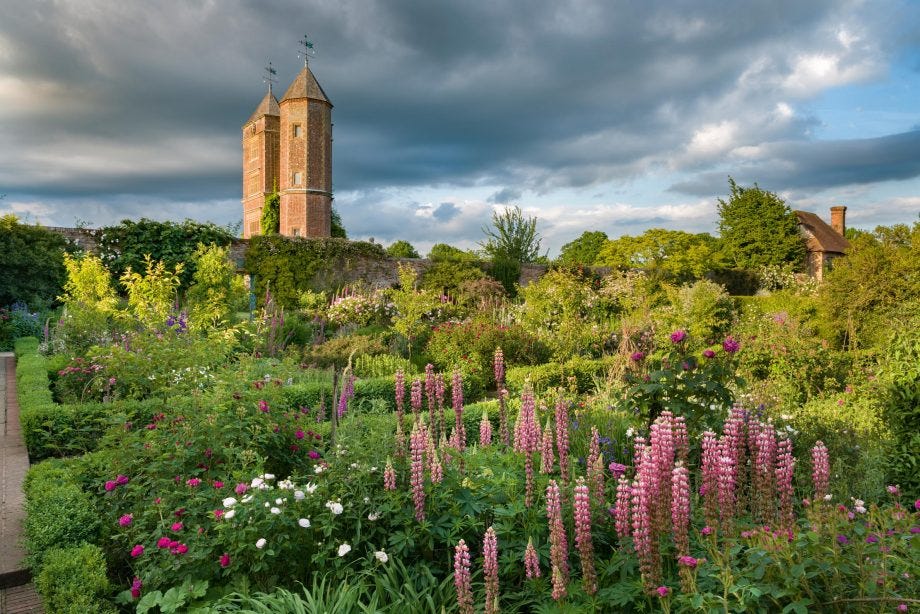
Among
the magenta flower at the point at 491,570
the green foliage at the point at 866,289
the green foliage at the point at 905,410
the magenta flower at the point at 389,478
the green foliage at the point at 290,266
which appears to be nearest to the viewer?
the magenta flower at the point at 491,570

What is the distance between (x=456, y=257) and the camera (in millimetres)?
19859

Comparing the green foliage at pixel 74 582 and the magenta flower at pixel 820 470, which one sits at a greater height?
the magenta flower at pixel 820 470

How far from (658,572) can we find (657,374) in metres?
1.90

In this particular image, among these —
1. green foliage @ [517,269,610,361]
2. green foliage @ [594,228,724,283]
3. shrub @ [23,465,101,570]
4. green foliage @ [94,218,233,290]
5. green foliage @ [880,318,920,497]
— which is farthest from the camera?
green foliage @ [594,228,724,283]

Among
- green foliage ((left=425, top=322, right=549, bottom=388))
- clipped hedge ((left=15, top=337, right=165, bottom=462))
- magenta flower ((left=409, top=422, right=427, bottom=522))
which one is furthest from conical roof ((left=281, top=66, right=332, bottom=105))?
magenta flower ((left=409, top=422, right=427, bottom=522))

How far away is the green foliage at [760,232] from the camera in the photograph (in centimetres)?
3159

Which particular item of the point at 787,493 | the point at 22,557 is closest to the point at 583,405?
the point at 787,493

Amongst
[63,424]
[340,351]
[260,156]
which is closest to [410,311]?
[340,351]

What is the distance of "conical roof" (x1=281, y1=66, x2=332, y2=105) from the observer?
30750 millimetres

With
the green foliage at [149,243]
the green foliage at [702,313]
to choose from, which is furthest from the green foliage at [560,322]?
the green foliage at [149,243]

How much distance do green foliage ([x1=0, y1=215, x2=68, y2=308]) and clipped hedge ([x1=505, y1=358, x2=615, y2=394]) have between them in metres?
12.0

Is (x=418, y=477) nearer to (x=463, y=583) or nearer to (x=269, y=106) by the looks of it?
(x=463, y=583)

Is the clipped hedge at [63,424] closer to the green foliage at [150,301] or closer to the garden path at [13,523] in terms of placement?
the garden path at [13,523]

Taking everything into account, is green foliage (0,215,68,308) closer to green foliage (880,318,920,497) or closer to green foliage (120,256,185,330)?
green foliage (120,256,185,330)
